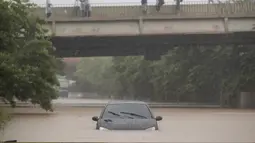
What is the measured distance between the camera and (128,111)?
1614 centimetres

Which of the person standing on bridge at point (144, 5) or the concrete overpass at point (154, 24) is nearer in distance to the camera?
the concrete overpass at point (154, 24)

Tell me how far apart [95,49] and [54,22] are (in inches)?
337

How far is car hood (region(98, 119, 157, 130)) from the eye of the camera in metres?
14.9

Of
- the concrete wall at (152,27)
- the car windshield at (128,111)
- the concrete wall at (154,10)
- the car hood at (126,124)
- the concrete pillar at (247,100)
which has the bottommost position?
the concrete pillar at (247,100)

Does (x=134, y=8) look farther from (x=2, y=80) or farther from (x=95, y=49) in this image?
(x=2, y=80)

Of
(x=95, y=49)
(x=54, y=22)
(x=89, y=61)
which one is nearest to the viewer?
(x=54, y=22)

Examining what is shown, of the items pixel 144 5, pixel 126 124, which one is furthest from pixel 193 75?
pixel 126 124

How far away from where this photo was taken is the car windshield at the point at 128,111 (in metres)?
15.9

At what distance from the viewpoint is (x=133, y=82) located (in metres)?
84.4

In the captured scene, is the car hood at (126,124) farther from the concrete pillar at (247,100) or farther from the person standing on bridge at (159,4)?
the concrete pillar at (247,100)

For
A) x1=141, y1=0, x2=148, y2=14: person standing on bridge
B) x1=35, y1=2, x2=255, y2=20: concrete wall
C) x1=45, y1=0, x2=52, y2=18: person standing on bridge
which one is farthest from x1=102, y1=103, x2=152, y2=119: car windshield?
x1=35, y1=2, x2=255, y2=20: concrete wall

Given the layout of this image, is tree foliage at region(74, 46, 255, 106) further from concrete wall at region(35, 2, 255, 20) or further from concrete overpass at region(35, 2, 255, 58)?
concrete wall at region(35, 2, 255, 20)

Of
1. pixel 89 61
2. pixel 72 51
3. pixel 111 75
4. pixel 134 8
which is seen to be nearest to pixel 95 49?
pixel 72 51

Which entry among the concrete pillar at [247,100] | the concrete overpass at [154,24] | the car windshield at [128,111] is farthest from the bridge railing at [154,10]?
the car windshield at [128,111]
